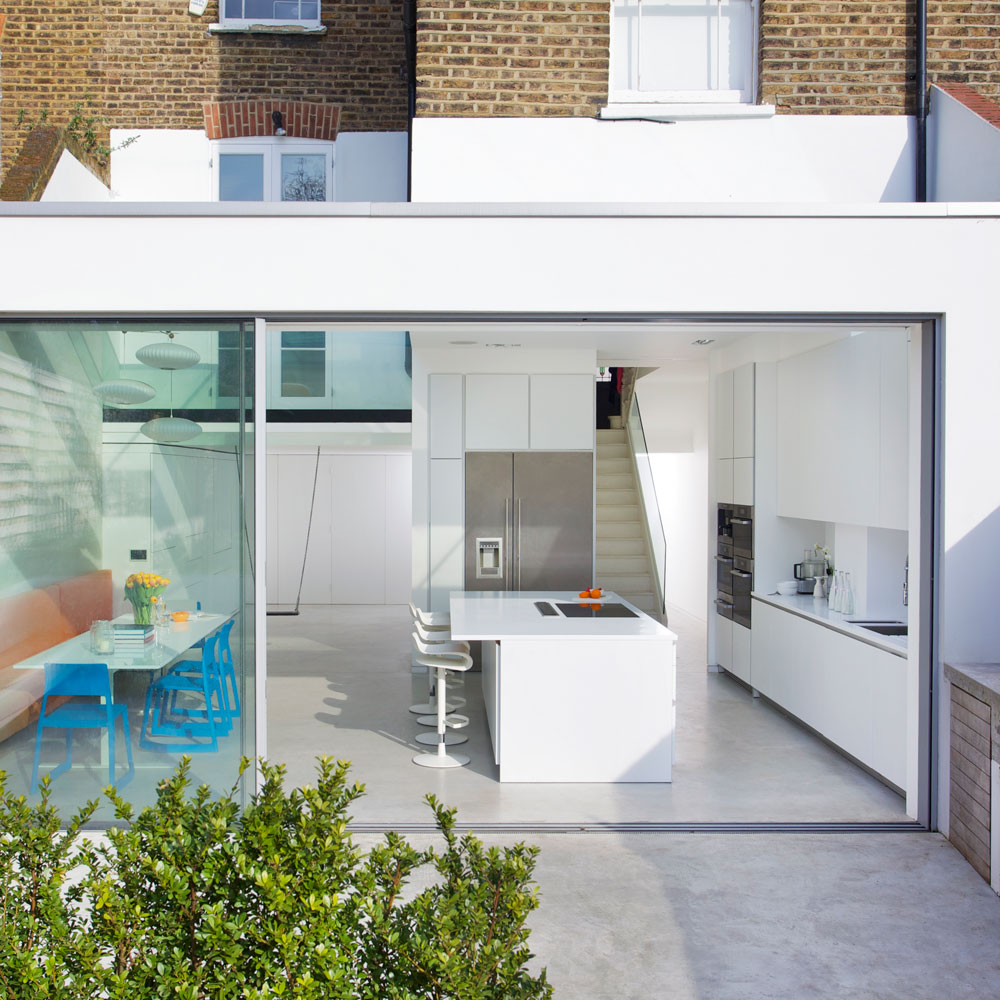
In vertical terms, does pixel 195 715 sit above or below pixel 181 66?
below

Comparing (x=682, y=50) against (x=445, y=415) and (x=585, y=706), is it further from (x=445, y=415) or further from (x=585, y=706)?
(x=585, y=706)

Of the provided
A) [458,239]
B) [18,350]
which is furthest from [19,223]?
[458,239]

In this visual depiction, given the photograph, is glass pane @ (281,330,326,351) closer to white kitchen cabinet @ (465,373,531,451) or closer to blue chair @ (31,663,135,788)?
white kitchen cabinet @ (465,373,531,451)

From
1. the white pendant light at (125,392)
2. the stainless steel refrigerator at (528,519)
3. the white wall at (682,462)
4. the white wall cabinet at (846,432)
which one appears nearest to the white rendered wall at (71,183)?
the white pendant light at (125,392)

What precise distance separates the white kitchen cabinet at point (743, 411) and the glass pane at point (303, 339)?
11.8ft

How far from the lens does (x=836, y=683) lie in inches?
237

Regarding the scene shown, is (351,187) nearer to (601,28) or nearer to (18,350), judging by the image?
(601,28)

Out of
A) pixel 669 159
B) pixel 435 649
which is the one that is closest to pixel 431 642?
pixel 435 649

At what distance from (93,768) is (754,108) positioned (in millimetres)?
5283

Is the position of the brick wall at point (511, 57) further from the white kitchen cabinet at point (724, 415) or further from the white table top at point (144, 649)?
the white table top at point (144, 649)

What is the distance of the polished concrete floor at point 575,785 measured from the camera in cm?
502

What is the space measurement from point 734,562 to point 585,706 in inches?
116

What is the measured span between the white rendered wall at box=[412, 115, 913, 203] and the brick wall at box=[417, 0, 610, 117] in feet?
0.41

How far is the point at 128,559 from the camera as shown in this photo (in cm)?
459
